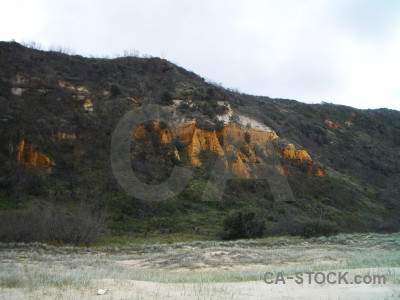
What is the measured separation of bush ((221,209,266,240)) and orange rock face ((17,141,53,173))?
1251cm

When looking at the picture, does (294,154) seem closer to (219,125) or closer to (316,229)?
(219,125)

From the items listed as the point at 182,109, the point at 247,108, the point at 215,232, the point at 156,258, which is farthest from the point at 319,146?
the point at 156,258

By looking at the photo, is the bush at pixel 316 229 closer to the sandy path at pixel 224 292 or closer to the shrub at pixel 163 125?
the shrub at pixel 163 125

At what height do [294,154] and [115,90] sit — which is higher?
[115,90]

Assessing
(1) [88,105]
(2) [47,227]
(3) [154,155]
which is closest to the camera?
(2) [47,227]

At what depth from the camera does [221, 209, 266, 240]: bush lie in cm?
1877

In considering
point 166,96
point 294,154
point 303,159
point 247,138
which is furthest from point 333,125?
point 166,96

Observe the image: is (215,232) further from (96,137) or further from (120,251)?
(96,137)

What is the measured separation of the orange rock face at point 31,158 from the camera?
2195cm

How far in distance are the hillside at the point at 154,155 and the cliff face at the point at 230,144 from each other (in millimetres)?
101

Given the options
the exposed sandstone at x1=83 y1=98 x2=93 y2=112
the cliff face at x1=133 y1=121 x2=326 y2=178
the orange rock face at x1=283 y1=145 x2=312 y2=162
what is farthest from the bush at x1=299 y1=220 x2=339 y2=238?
the exposed sandstone at x1=83 y1=98 x2=93 y2=112

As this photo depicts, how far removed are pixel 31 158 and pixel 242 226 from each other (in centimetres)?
1463

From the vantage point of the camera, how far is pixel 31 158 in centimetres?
2220

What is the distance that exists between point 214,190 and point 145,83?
52.7 ft
